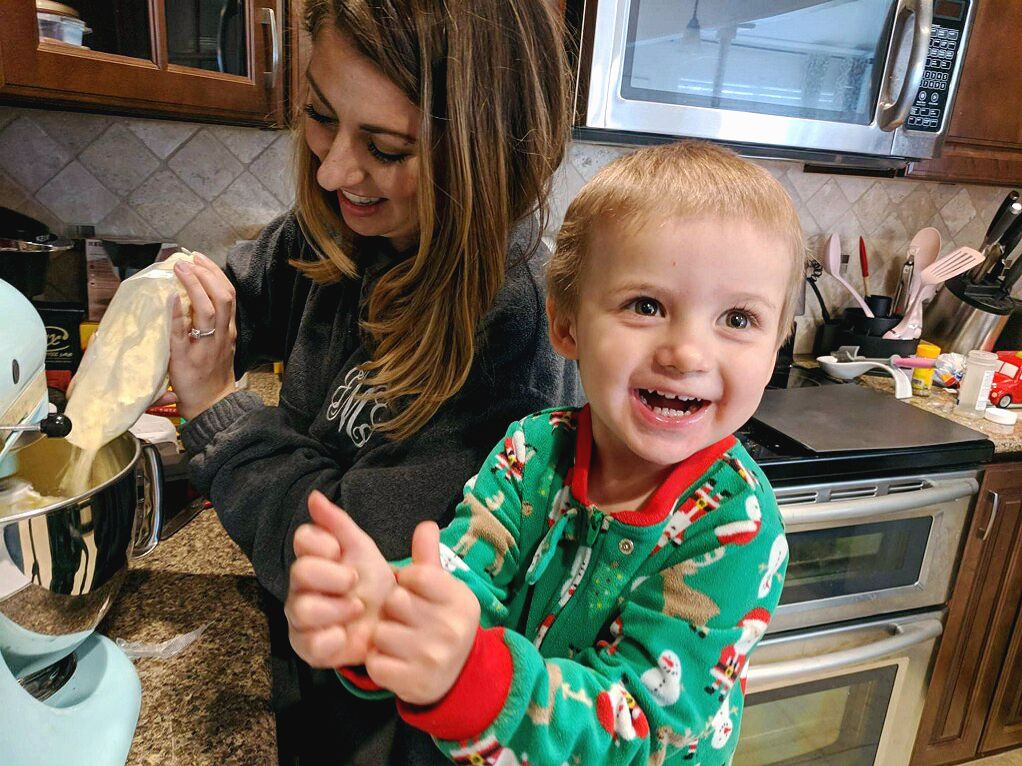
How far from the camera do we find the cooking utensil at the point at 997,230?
80.9 inches

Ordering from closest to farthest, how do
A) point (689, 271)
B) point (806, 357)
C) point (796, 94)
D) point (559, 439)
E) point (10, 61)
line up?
point (689, 271) → point (559, 439) → point (10, 61) → point (796, 94) → point (806, 357)

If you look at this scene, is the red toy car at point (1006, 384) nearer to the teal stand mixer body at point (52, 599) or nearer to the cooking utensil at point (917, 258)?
the cooking utensil at point (917, 258)

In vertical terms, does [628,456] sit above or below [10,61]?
below

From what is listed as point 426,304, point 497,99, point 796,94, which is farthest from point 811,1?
point 426,304

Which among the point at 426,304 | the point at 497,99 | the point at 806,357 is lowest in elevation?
the point at 806,357

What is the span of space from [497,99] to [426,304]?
0.72 ft

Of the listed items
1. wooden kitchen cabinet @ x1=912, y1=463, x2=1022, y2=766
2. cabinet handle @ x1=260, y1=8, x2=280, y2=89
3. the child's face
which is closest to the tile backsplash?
cabinet handle @ x1=260, y1=8, x2=280, y2=89

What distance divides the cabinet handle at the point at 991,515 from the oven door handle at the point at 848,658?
9.3 inches

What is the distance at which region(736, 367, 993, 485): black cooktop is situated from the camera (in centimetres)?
145

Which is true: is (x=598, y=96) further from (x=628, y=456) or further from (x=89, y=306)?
(x=89, y=306)

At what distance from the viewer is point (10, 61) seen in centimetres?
103

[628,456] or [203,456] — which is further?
[203,456]

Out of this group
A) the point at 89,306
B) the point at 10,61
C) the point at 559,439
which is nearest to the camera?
the point at 559,439

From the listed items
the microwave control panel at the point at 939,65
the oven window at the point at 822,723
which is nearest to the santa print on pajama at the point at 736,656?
the oven window at the point at 822,723
